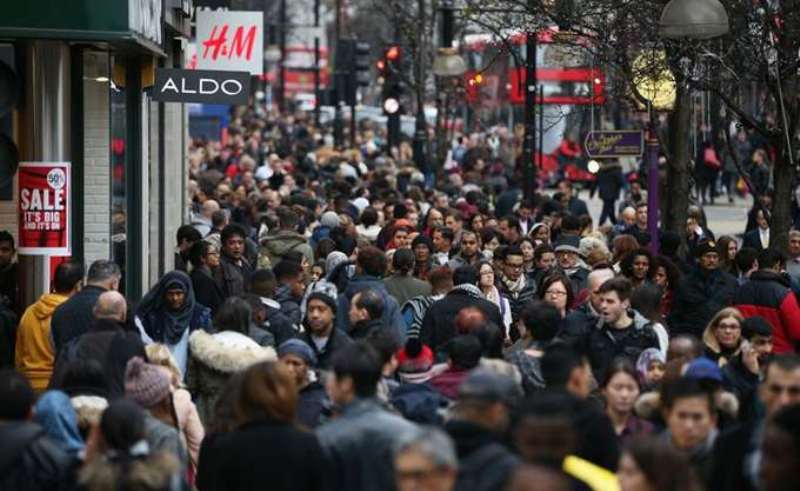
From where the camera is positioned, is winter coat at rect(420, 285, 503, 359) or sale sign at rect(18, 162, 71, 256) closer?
winter coat at rect(420, 285, 503, 359)

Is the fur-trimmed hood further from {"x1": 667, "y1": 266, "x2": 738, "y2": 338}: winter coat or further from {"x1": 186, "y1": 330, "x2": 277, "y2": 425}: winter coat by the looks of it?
{"x1": 667, "y1": 266, "x2": 738, "y2": 338}: winter coat

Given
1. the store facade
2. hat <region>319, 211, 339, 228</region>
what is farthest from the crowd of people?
hat <region>319, 211, 339, 228</region>

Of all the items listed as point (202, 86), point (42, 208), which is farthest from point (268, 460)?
point (202, 86)

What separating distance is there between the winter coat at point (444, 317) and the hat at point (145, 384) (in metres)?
4.08

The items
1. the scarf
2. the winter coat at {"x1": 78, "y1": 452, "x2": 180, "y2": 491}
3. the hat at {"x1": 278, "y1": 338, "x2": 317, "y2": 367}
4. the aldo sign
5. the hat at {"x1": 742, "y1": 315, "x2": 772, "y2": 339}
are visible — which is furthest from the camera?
the aldo sign

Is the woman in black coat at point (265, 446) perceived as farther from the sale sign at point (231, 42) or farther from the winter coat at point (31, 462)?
the sale sign at point (231, 42)

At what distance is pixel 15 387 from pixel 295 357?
2.38m

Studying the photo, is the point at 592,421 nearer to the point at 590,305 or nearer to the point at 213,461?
the point at 213,461

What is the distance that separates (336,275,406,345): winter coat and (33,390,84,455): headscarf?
396cm

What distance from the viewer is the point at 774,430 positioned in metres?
7.80

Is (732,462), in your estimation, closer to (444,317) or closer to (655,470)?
(655,470)

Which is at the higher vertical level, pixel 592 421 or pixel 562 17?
pixel 562 17

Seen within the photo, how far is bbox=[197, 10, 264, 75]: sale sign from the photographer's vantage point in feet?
80.8

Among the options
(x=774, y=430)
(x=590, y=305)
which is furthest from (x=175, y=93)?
(x=774, y=430)
